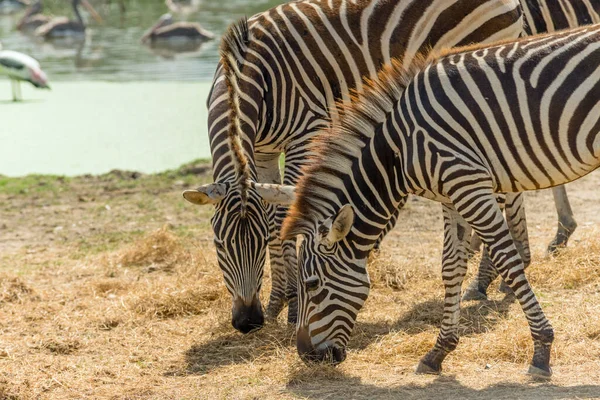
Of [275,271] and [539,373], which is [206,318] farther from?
[539,373]

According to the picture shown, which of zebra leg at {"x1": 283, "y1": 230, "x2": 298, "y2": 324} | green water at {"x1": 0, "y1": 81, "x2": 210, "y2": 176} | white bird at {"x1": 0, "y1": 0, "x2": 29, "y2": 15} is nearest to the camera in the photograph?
zebra leg at {"x1": 283, "y1": 230, "x2": 298, "y2": 324}

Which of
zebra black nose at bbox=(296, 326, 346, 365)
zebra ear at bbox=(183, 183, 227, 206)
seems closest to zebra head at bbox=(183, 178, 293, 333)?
zebra ear at bbox=(183, 183, 227, 206)

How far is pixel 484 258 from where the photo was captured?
7.25 metres

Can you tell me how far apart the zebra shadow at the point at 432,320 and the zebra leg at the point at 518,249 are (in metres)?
0.13

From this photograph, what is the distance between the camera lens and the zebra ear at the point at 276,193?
5.88 metres

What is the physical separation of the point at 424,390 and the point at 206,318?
2.34 meters

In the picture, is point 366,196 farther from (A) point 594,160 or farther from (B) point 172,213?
(B) point 172,213

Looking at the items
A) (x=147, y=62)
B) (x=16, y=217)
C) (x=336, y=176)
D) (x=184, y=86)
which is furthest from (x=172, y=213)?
(x=147, y=62)

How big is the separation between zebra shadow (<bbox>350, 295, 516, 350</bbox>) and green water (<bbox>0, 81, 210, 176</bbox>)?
615 cm

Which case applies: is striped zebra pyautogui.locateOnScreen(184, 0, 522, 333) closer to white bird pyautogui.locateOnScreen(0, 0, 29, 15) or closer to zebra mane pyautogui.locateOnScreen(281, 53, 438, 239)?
zebra mane pyautogui.locateOnScreen(281, 53, 438, 239)

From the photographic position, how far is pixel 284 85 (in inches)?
273

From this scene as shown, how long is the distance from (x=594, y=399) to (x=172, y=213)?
6.15 meters

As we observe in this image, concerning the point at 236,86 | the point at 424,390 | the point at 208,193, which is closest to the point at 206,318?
the point at 208,193

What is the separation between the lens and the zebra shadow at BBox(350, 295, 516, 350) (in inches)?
251
